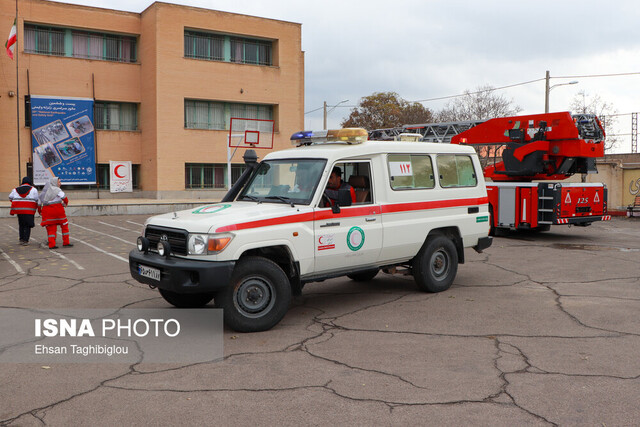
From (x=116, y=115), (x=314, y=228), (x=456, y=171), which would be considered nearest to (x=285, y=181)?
(x=314, y=228)

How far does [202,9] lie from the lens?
33375 mm

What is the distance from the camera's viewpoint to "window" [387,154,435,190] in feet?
25.8

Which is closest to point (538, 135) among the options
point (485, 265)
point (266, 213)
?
point (485, 265)

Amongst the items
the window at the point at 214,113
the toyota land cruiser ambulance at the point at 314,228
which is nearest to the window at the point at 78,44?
the window at the point at 214,113

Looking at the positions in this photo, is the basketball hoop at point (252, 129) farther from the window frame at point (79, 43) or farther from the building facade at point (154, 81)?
the window frame at point (79, 43)

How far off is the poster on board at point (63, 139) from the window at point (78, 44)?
8.77 feet

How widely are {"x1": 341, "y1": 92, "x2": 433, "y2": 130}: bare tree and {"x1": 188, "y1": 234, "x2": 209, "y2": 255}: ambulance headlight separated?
2054 inches

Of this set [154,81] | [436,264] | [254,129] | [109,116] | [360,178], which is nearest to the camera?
[360,178]

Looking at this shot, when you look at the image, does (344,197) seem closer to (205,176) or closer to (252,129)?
(205,176)

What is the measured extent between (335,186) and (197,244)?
1.98 metres

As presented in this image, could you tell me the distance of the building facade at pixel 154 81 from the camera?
30.1m

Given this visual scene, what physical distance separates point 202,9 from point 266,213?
1173 inches

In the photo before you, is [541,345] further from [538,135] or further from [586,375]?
[538,135]

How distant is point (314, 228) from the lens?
6.84 metres
